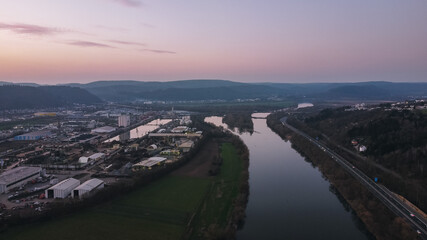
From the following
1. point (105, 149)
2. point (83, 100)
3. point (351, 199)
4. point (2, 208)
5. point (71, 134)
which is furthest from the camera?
point (83, 100)

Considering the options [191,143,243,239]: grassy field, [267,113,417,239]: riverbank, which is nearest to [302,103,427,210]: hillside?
[267,113,417,239]: riverbank

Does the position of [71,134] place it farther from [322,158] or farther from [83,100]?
[83,100]

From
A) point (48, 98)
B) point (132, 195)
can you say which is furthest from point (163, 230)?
point (48, 98)

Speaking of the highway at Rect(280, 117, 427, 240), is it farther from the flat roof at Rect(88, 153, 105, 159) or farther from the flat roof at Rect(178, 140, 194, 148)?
the flat roof at Rect(88, 153, 105, 159)

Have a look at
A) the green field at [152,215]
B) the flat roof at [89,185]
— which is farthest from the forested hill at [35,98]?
the green field at [152,215]

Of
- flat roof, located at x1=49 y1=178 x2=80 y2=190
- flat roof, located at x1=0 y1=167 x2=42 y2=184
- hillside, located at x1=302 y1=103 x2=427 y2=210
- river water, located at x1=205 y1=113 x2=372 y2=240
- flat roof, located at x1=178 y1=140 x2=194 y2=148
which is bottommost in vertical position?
river water, located at x1=205 y1=113 x2=372 y2=240

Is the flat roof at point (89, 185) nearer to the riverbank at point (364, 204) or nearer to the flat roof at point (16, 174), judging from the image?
the flat roof at point (16, 174)

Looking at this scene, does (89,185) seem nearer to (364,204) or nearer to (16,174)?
(16,174)
